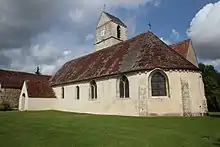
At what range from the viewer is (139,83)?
68.0 ft

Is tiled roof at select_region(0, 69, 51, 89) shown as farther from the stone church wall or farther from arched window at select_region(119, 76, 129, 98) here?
arched window at select_region(119, 76, 129, 98)

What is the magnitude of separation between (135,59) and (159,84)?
3.45m

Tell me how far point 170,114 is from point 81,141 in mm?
13170

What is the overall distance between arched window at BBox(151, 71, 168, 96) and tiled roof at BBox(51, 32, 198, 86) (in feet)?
3.13

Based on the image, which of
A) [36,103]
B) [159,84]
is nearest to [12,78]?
[36,103]

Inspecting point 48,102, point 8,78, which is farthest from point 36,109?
point 8,78

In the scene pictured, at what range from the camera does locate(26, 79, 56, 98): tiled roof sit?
32500 millimetres

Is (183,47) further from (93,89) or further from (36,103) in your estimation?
(36,103)

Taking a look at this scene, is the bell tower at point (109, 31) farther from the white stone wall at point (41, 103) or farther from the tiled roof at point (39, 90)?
the white stone wall at point (41, 103)

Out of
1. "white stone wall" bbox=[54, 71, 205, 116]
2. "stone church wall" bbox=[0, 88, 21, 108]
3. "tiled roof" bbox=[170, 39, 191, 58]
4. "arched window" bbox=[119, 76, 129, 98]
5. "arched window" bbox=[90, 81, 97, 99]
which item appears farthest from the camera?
"stone church wall" bbox=[0, 88, 21, 108]

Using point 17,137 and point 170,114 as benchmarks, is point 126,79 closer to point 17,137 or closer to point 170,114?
point 170,114

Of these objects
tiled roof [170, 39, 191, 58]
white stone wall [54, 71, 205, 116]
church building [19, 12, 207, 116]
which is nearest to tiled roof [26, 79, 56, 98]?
church building [19, 12, 207, 116]

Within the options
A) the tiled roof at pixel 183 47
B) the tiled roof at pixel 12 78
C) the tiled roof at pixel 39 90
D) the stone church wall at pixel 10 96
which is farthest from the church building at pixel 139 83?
the tiled roof at pixel 12 78

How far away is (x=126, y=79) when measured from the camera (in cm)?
2228
